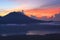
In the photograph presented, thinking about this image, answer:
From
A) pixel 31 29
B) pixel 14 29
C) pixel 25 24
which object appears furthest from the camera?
pixel 14 29

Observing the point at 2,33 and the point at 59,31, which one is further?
the point at 59,31

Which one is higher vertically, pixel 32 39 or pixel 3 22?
pixel 3 22

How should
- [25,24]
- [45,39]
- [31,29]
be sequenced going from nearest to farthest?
[45,39], [25,24], [31,29]

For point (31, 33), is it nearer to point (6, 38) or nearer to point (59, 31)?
point (59, 31)

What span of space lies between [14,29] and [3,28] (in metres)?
3.43

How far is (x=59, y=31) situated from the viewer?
2383 cm

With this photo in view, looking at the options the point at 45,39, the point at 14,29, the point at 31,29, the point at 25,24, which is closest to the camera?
the point at 45,39

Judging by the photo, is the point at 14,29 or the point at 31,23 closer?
the point at 31,23

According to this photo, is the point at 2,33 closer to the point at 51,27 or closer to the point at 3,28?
the point at 3,28

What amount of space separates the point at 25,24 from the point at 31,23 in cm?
91

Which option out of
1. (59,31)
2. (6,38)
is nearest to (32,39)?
(6,38)

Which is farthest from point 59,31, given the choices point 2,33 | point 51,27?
point 2,33

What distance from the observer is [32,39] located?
19344mm

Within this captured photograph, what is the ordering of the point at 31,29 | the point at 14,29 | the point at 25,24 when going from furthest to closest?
the point at 14,29
the point at 31,29
the point at 25,24
